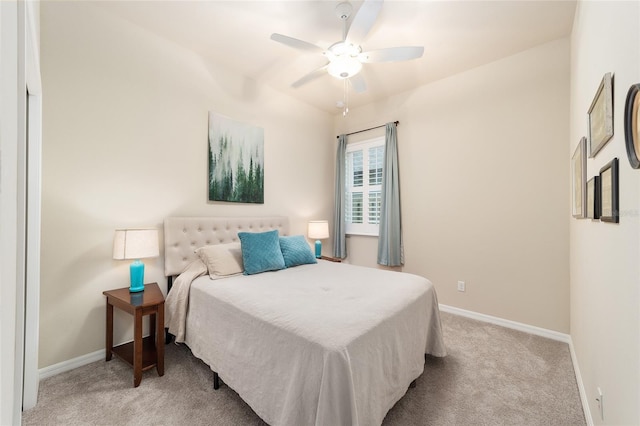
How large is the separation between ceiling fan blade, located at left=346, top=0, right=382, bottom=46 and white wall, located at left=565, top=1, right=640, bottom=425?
123 centimetres

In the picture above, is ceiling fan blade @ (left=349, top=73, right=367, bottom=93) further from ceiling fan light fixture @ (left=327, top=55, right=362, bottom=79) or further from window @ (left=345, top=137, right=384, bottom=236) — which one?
window @ (left=345, top=137, right=384, bottom=236)

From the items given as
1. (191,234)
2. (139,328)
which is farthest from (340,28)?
(139,328)

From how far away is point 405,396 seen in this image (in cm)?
188

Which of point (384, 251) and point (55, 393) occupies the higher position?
point (384, 251)

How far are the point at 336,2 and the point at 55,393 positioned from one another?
357 cm

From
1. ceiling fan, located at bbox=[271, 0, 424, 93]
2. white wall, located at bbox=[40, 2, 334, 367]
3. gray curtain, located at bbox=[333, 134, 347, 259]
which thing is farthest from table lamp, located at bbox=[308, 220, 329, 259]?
ceiling fan, located at bbox=[271, 0, 424, 93]

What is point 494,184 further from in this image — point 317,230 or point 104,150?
point 104,150

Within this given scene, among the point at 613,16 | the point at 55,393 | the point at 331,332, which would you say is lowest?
the point at 55,393

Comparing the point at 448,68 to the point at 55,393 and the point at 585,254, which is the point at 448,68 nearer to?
the point at 585,254

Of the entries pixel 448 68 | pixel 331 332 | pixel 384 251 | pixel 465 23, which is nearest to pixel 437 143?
pixel 448 68

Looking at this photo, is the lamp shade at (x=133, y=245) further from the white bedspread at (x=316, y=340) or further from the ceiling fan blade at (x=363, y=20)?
the ceiling fan blade at (x=363, y=20)

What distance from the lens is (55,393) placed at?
1.90 meters

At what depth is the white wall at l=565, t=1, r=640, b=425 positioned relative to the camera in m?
0.96

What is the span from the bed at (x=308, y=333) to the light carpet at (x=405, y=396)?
0.56 feet
